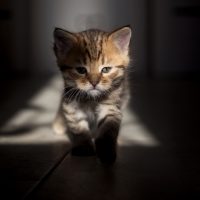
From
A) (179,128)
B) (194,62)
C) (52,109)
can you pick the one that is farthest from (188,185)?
(194,62)

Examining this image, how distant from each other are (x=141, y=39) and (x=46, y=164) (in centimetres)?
319

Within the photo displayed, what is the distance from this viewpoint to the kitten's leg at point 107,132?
1561 mm

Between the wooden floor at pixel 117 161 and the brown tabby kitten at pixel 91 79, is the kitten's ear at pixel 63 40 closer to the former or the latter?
the brown tabby kitten at pixel 91 79

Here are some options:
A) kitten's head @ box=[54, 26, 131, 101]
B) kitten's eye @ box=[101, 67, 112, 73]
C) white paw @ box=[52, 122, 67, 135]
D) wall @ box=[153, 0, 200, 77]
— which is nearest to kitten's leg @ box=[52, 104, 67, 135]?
white paw @ box=[52, 122, 67, 135]

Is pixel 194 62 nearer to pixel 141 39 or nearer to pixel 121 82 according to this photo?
pixel 141 39

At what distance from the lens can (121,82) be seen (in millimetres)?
1848

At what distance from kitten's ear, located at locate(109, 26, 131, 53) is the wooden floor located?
38cm

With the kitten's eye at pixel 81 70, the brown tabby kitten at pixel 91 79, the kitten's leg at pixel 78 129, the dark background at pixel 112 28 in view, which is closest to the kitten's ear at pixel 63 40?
the brown tabby kitten at pixel 91 79

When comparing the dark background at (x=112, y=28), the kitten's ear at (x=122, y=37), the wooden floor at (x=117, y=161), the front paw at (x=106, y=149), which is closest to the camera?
the wooden floor at (x=117, y=161)

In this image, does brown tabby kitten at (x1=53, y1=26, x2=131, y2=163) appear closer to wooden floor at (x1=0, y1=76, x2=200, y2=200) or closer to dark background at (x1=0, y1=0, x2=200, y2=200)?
wooden floor at (x1=0, y1=76, x2=200, y2=200)

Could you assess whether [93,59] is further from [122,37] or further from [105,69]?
[122,37]

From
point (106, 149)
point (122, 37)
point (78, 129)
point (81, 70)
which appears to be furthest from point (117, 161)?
point (122, 37)

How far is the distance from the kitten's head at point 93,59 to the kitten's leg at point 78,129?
80mm

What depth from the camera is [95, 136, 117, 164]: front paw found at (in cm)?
155
